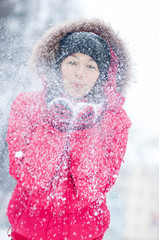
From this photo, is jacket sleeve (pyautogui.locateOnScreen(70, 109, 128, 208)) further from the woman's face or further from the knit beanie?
the knit beanie

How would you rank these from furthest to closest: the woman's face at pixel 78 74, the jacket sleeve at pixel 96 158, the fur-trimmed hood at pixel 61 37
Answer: the fur-trimmed hood at pixel 61 37 → the woman's face at pixel 78 74 → the jacket sleeve at pixel 96 158

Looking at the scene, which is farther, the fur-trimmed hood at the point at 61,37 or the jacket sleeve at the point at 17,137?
the fur-trimmed hood at the point at 61,37

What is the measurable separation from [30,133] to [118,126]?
0.33 meters

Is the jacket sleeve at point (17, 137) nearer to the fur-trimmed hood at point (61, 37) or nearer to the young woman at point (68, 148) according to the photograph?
the young woman at point (68, 148)

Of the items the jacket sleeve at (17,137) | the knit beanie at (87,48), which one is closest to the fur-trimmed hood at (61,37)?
the knit beanie at (87,48)

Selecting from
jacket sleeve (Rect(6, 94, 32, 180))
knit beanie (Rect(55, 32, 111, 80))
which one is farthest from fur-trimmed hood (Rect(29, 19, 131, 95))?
jacket sleeve (Rect(6, 94, 32, 180))

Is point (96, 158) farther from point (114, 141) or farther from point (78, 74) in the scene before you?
point (78, 74)

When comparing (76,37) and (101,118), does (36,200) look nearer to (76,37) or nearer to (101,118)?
Result: (101,118)

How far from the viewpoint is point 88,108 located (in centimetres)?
77

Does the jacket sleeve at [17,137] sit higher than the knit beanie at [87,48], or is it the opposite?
the knit beanie at [87,48]

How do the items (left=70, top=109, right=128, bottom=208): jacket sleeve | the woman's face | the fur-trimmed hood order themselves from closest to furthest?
(left=70, top=109, right=128, bottom=208): jacket sleeve, the woman's face, the fur-trimmed hood

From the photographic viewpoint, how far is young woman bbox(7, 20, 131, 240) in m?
0.72

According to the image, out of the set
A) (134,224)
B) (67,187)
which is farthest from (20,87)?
(134,224)

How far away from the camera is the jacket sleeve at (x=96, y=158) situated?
0.71m
